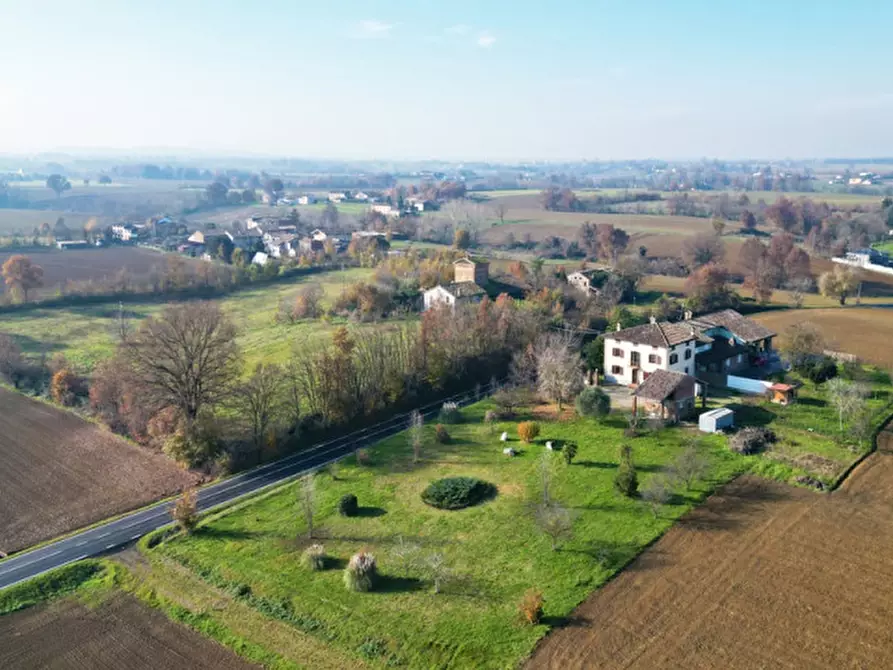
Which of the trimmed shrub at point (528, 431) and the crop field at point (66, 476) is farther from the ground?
the trimmed shrub at point (528, 431)

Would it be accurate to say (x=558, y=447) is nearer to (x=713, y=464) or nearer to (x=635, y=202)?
(x=713, y=464)

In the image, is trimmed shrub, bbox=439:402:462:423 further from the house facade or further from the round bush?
the house facade

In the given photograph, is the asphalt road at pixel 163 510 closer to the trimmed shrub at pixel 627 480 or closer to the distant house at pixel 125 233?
the trimmed shrub at pixel 627 480

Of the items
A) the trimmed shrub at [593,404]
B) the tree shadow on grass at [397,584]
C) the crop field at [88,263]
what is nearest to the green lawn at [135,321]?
the crop field at [88,263]

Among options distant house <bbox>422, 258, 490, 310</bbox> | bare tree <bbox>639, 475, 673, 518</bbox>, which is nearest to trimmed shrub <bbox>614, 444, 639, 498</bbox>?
bare tree <bbox>639, 475, 673, 518</bbox>

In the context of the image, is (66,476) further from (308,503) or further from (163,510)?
(308,503)

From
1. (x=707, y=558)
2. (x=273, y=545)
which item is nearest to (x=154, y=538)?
(x=273, y=545)
